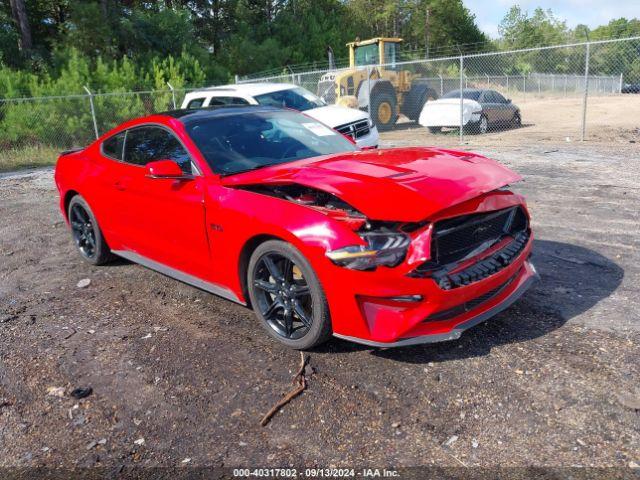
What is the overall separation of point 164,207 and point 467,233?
233 centimetres

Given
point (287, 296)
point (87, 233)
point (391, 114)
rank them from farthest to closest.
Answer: point (391, 114), point (87, 233), point (287, 296)

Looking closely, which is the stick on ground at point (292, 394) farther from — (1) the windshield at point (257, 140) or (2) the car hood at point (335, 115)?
(2) the car hood at point (335, 115)

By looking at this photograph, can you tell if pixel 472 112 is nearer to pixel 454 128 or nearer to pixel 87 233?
pixel 454 128

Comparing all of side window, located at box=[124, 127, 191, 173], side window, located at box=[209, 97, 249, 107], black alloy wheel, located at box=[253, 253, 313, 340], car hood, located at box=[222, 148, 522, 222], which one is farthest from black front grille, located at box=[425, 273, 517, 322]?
side window, located at box=[209, 97, 249, 107]

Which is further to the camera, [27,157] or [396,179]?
[27,157]

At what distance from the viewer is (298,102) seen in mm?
11984

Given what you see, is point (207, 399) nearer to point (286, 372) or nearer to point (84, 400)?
point (286, 372)

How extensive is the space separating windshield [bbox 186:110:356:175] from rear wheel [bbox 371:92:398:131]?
13955mm

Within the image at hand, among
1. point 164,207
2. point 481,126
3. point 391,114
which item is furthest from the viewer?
point 391,114

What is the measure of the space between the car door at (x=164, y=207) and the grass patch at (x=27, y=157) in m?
12.0

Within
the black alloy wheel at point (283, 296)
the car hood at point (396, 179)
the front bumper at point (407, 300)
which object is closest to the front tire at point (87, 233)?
the car hood at point (396, 179)

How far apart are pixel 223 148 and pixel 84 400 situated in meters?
2.07

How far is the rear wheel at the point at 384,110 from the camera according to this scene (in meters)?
18.5

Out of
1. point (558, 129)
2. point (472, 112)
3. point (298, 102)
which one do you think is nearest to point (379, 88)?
point (472, 112)
